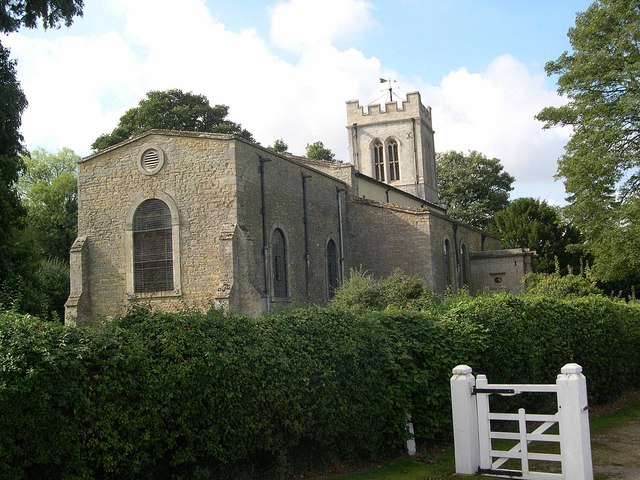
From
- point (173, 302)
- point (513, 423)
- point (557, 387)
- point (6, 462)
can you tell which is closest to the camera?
point (6, 462)

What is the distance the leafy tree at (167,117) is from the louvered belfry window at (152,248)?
1994cm

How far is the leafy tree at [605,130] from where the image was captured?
28562 millimetres

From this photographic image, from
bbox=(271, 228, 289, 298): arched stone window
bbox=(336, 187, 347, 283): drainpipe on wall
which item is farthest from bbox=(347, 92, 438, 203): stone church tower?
bbox=(271, 228, 289, 298): arched stone window

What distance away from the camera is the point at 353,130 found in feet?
195

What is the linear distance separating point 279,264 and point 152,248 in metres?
4.93

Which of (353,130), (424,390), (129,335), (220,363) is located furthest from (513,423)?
(353,130)

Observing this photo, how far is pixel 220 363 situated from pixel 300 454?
2.04m

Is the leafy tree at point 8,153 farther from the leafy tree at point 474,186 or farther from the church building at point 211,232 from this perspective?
the leafy tree at point 474,186

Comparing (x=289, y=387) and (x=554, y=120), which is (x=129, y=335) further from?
(x=554, y=120)

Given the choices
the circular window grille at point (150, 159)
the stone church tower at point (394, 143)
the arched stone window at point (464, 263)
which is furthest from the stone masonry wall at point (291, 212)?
the stone church tower at point (394, 143)

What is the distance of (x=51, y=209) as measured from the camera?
4584cm

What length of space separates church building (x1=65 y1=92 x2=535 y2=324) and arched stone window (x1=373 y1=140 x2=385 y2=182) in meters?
26.5

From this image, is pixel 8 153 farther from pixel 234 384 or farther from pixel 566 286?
pixel 566 286

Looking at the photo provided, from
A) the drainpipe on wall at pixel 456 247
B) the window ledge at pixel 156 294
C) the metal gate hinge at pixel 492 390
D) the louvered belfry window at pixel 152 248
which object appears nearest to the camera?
the metal gate hinge at pixel 492 390
